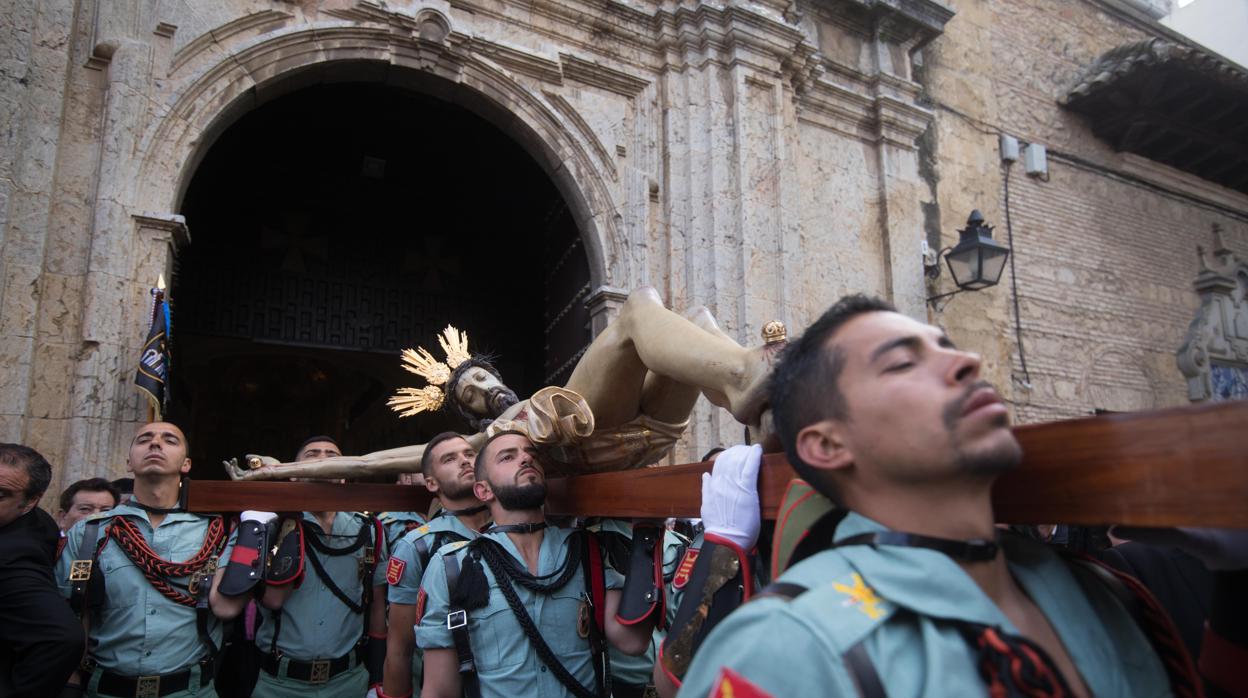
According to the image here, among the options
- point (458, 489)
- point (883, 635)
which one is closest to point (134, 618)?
point (458, 489)

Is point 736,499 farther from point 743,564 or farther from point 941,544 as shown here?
point 941,544

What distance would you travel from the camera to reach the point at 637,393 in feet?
9.37

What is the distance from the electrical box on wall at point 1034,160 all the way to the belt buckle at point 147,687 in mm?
9847

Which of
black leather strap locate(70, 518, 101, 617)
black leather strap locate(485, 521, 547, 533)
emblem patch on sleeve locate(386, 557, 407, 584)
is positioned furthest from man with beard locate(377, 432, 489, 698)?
black leather strap locate(70, 518, 101, 617)

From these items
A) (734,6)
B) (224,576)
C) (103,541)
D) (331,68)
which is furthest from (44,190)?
(734,6)

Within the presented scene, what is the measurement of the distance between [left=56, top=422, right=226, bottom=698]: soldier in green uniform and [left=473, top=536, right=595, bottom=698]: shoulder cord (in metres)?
1.48

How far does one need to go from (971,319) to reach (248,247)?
7402 mm

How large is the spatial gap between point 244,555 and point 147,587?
1.32ft

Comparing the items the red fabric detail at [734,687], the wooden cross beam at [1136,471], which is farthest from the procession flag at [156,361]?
the red fabric detail at [734,687]

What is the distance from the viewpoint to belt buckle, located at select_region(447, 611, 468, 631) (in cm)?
254

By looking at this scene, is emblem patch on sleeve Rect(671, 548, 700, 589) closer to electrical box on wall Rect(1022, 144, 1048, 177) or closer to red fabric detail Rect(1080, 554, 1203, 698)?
red fabric detail Rect(1080, 554, 1203, 698)

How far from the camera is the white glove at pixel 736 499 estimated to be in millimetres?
1752

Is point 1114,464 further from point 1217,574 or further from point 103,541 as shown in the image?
point 103,541

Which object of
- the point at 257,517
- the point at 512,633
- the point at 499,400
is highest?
the point at 499,400
